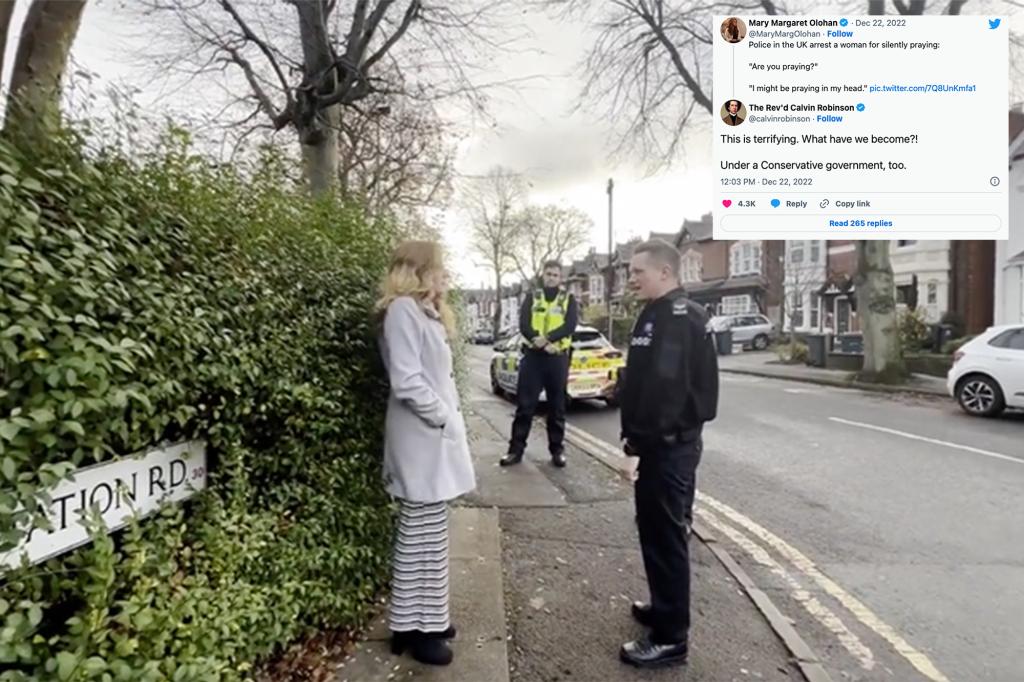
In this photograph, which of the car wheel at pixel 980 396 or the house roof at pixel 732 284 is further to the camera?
the house roof at pixel 732 284

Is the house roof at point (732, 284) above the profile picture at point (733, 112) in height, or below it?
above

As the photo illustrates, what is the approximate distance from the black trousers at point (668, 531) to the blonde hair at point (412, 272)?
3.96 feet

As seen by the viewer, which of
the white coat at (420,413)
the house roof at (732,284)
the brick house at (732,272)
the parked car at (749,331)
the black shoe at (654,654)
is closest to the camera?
the white coat at (420,413)

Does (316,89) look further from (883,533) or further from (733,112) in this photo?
(883,533)

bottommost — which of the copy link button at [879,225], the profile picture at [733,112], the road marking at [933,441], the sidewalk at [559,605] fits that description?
the road marking at [933,441]

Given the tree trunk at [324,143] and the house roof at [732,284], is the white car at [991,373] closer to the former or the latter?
the tree trunk at [324,143]

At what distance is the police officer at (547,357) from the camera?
19.8 ft

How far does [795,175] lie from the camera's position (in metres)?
2.33

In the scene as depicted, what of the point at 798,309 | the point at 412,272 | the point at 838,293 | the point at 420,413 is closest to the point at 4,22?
the point at 412,272

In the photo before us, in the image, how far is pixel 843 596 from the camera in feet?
11.8

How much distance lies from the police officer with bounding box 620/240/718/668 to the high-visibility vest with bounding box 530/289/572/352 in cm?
325

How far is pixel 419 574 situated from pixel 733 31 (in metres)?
2.60

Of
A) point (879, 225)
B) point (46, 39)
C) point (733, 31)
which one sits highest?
point (46, 39)
